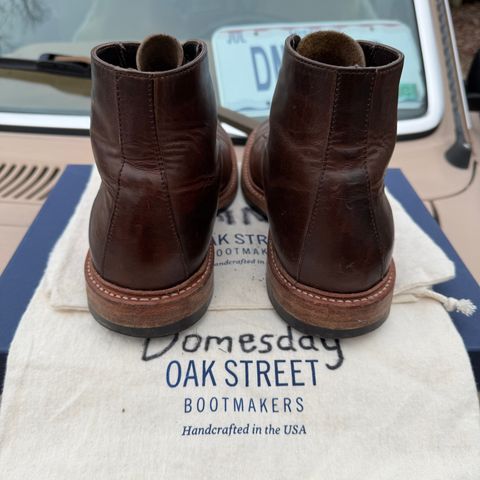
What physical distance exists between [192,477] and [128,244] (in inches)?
10.4

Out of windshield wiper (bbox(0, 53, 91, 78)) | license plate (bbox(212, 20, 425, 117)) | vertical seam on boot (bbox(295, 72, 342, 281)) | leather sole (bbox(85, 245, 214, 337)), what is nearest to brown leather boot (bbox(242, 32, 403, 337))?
vertical seam on boot (bbox(295, 72, 342, 281))

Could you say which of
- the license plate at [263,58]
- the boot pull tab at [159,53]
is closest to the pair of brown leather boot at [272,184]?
the boot pull tab at [159,53]

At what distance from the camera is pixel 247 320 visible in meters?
0.70

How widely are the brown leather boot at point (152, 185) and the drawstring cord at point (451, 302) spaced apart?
0.96 ft

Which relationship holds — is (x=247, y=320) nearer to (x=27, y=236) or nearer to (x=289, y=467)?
(x=289, y=467)

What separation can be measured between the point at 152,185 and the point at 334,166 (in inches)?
8.2

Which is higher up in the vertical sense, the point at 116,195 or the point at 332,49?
the point at 332,49

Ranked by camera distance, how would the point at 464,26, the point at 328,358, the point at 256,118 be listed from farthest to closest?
the point at 464,26 < the point at 256,118 < the point at 328,358

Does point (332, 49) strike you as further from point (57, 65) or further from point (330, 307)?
point (57, 65)

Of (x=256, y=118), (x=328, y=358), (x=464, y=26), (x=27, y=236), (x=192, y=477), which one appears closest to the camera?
(x=192, y=477)

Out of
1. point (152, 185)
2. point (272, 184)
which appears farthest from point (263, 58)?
point (152, 185)

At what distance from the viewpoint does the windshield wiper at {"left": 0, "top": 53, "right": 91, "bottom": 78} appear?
1.08 m

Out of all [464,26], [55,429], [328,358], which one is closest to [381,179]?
[328,358]

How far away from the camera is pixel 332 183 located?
0.61 metres
